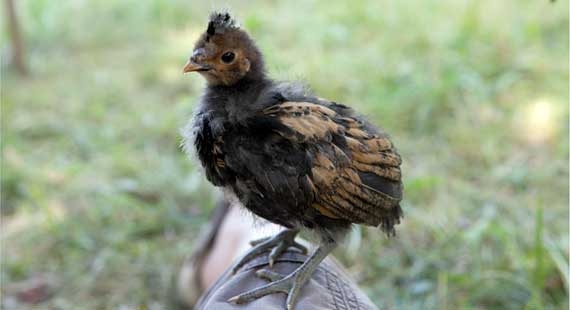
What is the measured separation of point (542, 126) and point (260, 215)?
265cm

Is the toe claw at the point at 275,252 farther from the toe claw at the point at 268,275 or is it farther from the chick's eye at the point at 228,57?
the chick's eye at the point at 228,57

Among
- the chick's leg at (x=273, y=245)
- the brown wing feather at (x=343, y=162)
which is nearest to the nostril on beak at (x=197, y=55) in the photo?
the brown wing feather at (x=343, y=162)

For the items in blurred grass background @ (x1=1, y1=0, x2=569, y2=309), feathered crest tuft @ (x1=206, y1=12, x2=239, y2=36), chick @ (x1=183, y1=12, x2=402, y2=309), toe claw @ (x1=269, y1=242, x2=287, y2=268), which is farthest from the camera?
blurred grass background @ (x1=1, y1=0, x2=569, y2=309)

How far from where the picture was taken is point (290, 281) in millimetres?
1721

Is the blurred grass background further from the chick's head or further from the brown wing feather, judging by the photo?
the brown wing feather

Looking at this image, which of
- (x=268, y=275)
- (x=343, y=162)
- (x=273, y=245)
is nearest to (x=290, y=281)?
(x=268, y=275)

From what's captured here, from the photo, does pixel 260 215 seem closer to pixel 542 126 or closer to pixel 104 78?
pixel 542 126

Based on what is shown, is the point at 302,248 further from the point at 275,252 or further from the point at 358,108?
the point at 358,108

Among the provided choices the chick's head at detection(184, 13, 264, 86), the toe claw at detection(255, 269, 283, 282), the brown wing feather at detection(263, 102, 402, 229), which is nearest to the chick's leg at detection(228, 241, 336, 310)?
the toe claw at detection(255, 269, 283, 282)

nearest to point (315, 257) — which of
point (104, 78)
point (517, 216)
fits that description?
point (517, 216)

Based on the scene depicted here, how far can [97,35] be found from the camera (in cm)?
558

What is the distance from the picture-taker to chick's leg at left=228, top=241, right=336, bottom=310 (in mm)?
1687

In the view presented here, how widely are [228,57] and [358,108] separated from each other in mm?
2365

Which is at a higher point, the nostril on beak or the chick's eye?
the chick's eye
